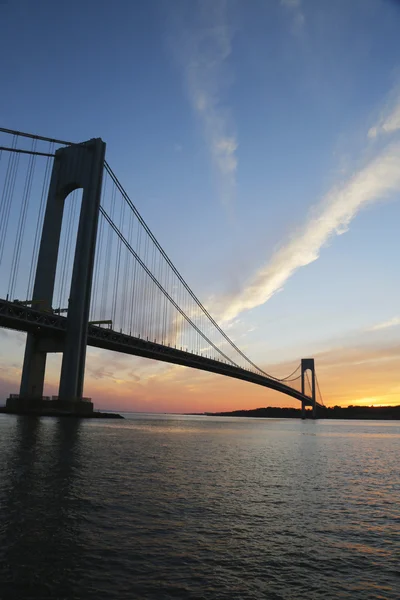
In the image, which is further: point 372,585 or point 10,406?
point 10,406

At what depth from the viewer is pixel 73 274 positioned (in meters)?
52.1

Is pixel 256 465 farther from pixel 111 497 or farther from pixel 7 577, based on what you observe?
pixel 7 577

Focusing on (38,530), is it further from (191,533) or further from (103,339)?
(103,339)

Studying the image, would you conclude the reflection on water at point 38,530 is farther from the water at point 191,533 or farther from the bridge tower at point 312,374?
the bridge tower at point 312,374

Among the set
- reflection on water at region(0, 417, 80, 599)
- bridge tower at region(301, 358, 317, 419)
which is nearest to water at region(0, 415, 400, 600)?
reflection on water at region(0, 417, 80, 599)

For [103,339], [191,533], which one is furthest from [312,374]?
[191,533]

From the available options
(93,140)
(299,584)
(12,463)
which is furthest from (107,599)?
(93,140)

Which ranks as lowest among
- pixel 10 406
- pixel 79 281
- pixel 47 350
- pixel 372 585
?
pixel 372 585

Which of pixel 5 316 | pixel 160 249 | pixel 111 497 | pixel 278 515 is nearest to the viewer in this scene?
pixel 278 515

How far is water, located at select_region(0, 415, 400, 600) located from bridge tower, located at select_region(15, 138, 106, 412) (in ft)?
113

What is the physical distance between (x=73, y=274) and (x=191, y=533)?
46.7 metres

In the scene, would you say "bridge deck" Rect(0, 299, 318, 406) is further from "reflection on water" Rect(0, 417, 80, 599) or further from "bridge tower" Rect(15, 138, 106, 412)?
"reflection on water" Rect(0, 417, 80, 599)

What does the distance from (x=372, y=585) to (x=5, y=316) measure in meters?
45.1

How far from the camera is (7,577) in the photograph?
5.90m
